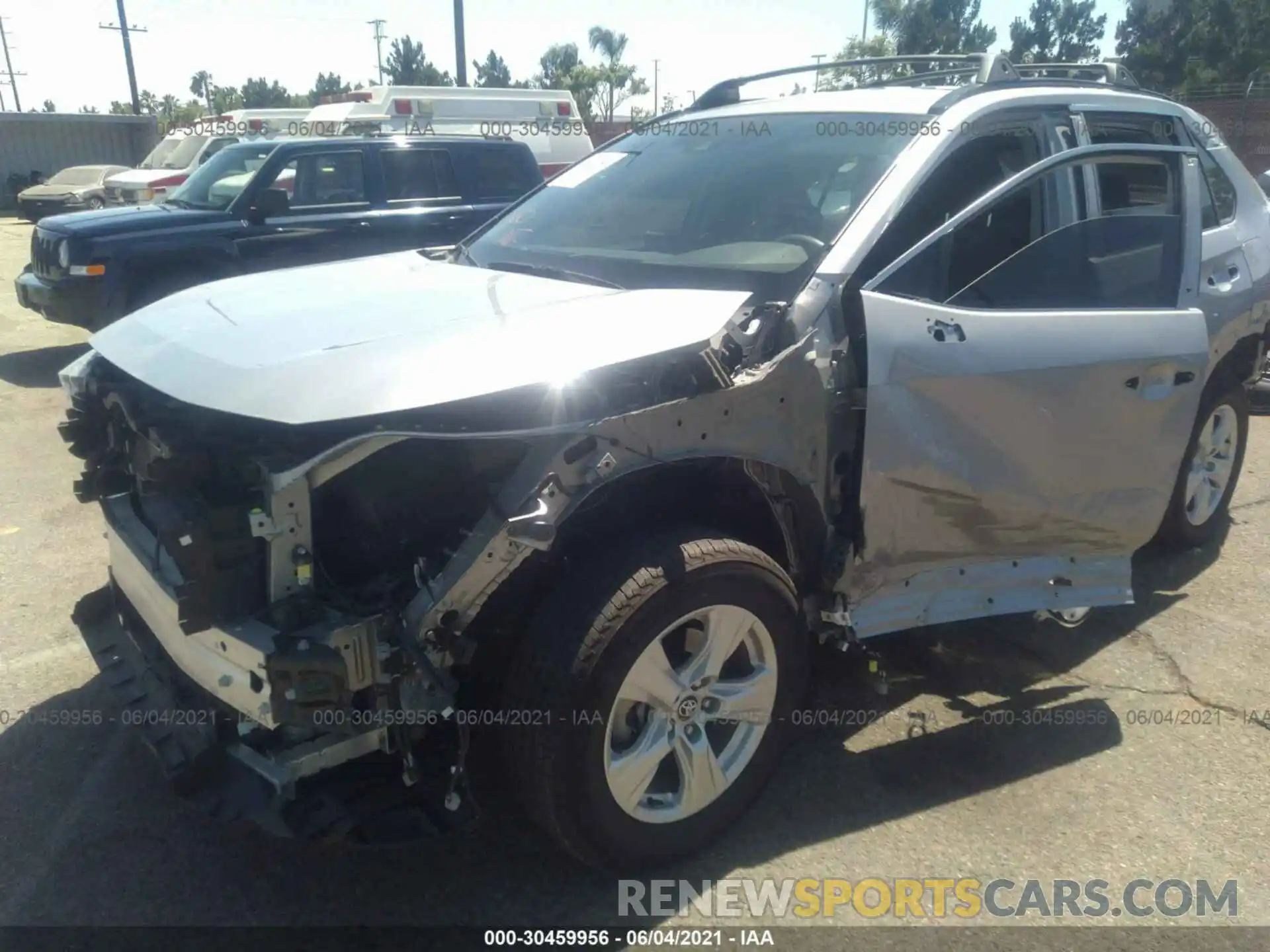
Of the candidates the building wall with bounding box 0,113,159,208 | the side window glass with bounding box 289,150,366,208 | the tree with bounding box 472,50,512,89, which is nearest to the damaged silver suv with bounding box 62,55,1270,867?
the side window glass with bounding box 289,150,366,208

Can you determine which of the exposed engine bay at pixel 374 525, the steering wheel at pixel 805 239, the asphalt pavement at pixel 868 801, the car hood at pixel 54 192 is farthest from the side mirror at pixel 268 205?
the car hood at pixel 54 192

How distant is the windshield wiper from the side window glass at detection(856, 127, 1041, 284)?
0.79 m

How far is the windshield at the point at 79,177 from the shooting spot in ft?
81.9

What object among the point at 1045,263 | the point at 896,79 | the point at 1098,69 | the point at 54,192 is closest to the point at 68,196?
the point at 54,192

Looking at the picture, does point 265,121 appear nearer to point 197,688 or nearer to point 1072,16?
point 197,688

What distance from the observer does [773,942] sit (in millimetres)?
2506

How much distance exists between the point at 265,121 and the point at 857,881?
1916cm

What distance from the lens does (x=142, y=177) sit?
17906 millimetres

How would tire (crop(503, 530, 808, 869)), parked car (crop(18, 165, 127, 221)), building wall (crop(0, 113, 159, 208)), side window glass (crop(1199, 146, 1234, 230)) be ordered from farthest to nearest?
1. building wall (crop(0, 113, 159, 208))
2. parked car (crop(18, 165, 127, 221))
3. side window glass (crop(1199, 146, 1234, 230))
4. tire (crop(503, 530, 808, 869))

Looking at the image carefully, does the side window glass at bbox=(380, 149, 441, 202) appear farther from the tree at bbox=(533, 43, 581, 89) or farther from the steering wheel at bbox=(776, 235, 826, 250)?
the tree at bbox=(533, 43, 581, 89)

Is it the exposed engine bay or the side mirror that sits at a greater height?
the side mirror

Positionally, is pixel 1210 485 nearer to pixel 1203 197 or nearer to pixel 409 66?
pixel 1203 197

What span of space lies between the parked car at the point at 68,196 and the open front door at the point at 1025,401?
24018 mm

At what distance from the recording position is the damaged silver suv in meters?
2.30
